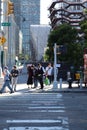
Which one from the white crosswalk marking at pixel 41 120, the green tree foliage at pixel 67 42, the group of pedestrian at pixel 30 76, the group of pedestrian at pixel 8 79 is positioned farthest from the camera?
the green tree foliage at pixel 67 42

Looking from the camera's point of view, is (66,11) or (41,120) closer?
(41,120)

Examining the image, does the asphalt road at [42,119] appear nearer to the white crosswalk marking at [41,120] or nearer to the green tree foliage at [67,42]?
the white crosswalk marking at [41,120]

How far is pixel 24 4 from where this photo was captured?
187 metres

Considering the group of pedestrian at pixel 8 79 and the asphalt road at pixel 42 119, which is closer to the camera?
the asphalt road at pixel 42 119

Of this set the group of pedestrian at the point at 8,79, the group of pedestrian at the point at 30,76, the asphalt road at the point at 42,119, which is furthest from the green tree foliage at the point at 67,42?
the asphalt road at the point at 42,119

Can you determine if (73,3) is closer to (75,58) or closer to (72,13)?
(72,13)

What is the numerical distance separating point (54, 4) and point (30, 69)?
128 m

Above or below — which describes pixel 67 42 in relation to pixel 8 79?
below

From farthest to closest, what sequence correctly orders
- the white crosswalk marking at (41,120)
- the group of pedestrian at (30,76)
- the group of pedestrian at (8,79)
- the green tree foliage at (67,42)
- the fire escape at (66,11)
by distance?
the fire escape at (66,11) → the green tree foliage at (67,42) → the group of pedestrian at (30,76) → the group of pedestrian at (8,79) → the white crosswalk marking at (41,120)

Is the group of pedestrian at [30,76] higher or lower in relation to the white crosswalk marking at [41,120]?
lower

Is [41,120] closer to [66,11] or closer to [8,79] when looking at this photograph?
[8,79]

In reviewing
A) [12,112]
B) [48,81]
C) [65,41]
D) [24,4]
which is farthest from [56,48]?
[24,4]

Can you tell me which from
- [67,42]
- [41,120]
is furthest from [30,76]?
[67,42]

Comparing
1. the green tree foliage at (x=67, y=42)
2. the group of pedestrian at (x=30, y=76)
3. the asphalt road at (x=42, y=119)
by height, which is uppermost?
the asphalt road at (x=42, y=119)
